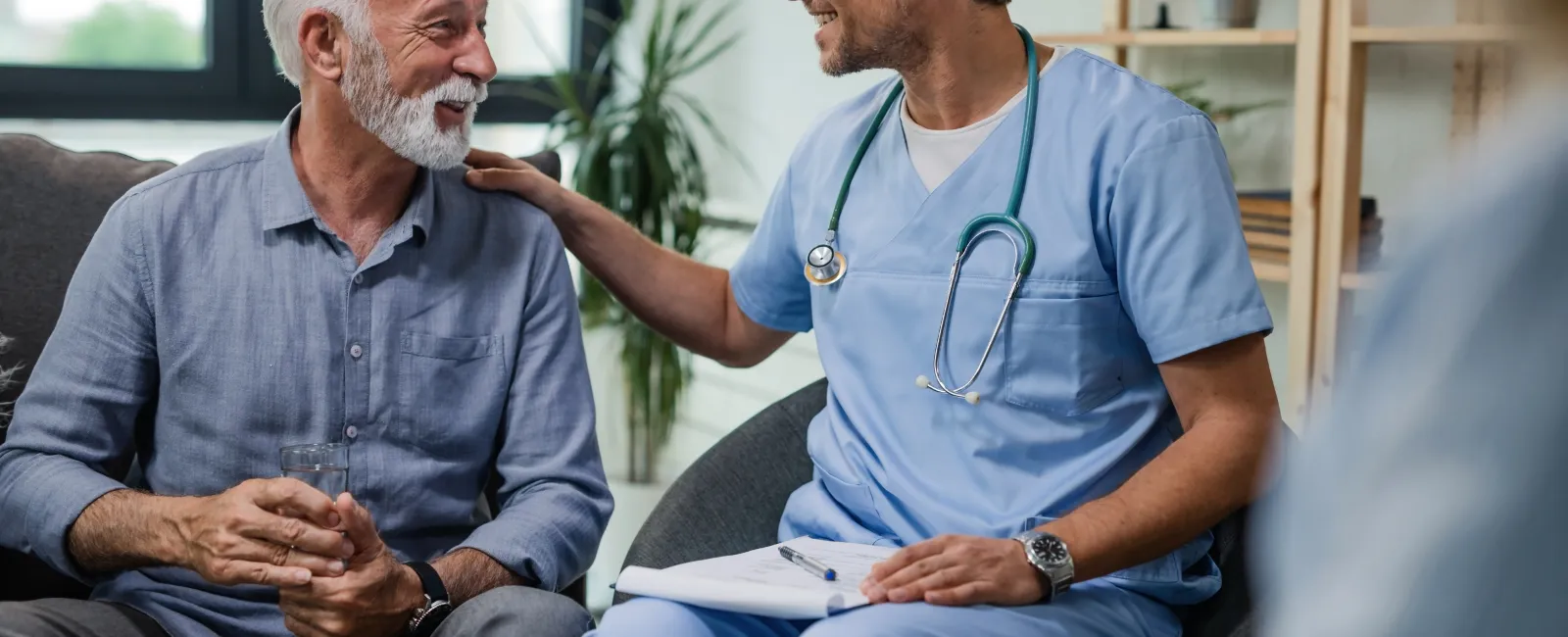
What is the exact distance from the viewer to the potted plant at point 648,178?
3.65m

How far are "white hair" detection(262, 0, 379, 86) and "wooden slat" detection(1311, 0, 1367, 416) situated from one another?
151 cm

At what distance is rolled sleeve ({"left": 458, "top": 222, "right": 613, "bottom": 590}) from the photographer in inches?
61.5

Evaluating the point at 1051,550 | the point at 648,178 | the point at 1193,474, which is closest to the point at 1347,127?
the point at 1193,474

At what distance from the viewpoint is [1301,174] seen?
2.36 metres

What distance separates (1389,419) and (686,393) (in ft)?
11.5

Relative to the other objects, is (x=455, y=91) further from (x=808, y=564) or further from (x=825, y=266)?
(x=808, y=564)

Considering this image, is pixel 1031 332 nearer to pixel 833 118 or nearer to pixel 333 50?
pixel 833 118

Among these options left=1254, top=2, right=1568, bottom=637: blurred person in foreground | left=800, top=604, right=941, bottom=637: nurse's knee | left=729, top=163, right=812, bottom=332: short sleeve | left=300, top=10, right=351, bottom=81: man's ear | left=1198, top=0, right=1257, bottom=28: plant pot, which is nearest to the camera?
left=1254, top=2, right=1568, bottom=637: blurred person in foreground

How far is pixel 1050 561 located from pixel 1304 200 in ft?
4.11

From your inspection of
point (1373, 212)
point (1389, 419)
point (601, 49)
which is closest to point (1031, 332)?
point (1389, 419)

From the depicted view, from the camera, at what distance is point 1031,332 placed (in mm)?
1486

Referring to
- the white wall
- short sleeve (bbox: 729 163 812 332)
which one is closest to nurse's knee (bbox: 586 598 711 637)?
short sleeve (bbox: 729 163 812 332)

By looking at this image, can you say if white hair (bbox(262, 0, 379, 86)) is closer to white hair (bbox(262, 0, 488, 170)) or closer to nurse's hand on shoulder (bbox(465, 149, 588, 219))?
white hair (bbox(262, 0, 488, 170))

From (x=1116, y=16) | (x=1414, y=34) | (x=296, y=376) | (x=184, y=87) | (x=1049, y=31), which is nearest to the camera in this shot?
(x=296, y=376)
